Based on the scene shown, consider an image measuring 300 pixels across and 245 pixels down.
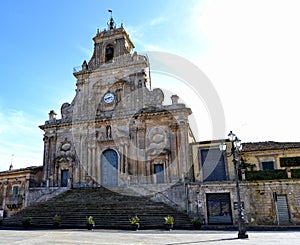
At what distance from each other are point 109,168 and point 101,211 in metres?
8.43

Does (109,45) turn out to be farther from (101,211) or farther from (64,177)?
(101,211)

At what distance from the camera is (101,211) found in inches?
841

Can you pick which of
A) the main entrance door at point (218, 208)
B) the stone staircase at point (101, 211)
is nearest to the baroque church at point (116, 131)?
the stone staircase at point (101, 211)

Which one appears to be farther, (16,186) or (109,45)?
Answer: (109,45)

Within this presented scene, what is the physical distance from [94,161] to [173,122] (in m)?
9.51

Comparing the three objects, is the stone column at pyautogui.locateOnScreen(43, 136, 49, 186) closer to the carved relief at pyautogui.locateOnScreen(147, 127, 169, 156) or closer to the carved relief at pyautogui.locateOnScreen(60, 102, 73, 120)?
the carved relief at pyautogui.locateOnScreen(60, 102, 73, 120)

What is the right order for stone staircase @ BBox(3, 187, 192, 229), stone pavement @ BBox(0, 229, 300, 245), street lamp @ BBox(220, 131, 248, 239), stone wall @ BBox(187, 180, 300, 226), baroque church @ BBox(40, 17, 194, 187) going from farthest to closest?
1. baroque church @ BBox(40, 17, 194, 187)
2. stone wall @ BBox(187, 180, 300, 226)
3. stone staircase @ BBox(3, 187, 192, 229)
4. street lamp @ BBox(220, 131, 248, 239)
5. stone pavement @ BBox(0, 229, 300, 245)

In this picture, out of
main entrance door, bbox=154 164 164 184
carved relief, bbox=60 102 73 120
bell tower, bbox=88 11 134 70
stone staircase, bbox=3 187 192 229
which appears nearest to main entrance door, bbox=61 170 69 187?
stone staircase, bbox=3 187 192 229

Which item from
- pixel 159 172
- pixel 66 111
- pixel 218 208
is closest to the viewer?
pixel 218 208

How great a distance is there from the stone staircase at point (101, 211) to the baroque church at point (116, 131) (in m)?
3.70

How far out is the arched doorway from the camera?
2899cm

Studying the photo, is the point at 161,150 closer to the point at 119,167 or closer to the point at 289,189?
the point at 119,167

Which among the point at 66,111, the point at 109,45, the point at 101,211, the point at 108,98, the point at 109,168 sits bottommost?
the point at 101,211

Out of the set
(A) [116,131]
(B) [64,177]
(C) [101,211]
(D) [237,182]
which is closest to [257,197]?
(D) [237,182]
